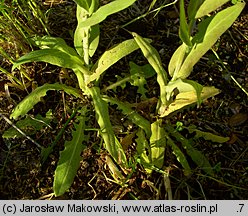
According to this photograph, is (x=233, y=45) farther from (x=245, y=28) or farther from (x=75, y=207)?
(x=75, y=207)

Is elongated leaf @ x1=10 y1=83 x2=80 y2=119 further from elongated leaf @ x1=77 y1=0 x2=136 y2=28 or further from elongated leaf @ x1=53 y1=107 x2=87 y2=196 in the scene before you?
elongated leaf @ x1=77 y1=0 x2=136 y2=28

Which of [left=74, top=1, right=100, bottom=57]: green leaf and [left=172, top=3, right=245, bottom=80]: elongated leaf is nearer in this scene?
[left=172, top=3, right=245, bottom=80]: elongated leaf

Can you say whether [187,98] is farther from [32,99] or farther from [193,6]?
[32,99]

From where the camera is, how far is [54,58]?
4.86ft

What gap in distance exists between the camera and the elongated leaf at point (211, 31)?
1303 millimetres

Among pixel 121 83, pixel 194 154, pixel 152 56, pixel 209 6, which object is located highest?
pixel 209 6

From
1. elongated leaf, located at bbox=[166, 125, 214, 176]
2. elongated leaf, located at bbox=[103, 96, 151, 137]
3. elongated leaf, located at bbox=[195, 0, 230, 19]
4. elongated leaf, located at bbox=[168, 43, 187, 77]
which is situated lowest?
elongated leaf, located at bbox=[166, 125, 214, 176]

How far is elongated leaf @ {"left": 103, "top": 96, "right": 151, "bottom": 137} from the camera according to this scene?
1.59 meters

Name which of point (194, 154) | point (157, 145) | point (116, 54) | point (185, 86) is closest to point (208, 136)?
point (194, 154)

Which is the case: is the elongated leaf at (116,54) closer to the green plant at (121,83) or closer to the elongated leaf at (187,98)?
the green plant at (121,83)

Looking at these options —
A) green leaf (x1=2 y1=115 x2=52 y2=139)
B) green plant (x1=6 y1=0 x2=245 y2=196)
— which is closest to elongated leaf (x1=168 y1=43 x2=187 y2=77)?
green plant (x1=6 y1=0 x2=245 y2=196)

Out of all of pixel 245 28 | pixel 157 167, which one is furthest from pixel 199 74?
pixel 157 167

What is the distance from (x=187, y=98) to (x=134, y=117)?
20 centimetres

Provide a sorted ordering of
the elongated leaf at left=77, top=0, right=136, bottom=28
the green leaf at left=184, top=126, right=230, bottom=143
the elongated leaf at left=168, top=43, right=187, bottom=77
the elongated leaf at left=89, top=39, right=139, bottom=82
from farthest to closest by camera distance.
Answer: the green leaf at left=184, top=126, right=230, bottom=143 → the elongated leaf at left=89, top=39, right=139, bottom=82 → the elongated leaf at left=168, top=43, right=187, bottom=77 → the elongated leaf at left=77, top=0, right=136, bottom=28
